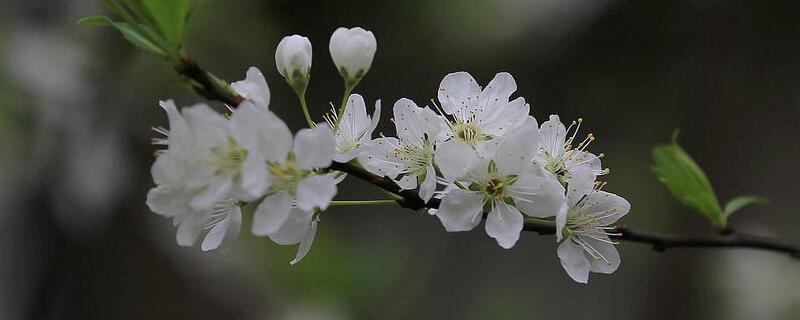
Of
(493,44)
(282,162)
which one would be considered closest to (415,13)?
(493,44)

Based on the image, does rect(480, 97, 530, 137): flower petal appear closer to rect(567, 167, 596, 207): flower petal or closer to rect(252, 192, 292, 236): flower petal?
rect(567, 167, 596, 207): flower petal

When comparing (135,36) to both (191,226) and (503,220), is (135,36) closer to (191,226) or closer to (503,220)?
(191,226)

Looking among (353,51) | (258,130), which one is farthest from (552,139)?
(258,130)

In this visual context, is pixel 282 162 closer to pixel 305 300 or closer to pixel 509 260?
pixel 305 300

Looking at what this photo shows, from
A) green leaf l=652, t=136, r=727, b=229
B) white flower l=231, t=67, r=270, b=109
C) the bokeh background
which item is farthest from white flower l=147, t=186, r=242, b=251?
the bokeh background

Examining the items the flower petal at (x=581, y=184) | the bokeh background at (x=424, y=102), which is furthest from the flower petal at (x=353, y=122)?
the bokeh background at (x=424, y=102)
